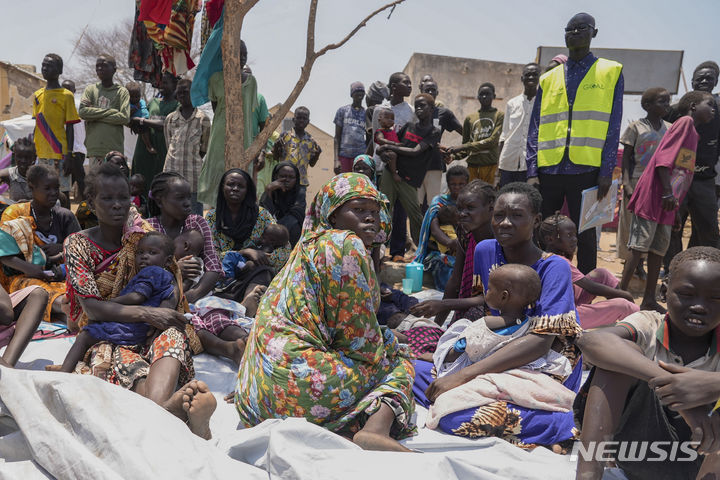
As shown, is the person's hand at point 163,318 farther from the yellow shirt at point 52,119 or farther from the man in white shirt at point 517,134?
the yellow shirt at point 52,119

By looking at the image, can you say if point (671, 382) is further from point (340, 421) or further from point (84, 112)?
point (84, 112)

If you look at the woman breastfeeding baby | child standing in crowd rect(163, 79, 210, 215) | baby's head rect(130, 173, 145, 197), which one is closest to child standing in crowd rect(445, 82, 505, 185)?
child standing in crowd rect(163, 79, 210, 215)

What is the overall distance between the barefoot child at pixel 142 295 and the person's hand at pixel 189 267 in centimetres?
73

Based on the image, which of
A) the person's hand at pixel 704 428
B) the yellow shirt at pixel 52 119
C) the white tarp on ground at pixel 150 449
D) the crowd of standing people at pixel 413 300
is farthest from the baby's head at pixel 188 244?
the yellow shirt at pixel 52 119

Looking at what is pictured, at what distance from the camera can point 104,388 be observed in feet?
6.68

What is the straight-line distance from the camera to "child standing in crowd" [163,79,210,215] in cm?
636

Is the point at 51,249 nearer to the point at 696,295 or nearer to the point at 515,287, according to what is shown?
the point at 515,287

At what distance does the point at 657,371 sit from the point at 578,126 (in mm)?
3449

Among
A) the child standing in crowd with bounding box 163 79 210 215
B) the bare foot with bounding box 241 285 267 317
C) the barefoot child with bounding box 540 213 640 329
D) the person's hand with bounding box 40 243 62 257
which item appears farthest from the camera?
the child standing in crowd with bounding box 163 79 210 215

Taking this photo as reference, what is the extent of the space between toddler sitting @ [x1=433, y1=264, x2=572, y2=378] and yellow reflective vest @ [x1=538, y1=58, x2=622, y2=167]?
244 centimetres

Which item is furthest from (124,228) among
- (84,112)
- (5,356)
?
(84,112)

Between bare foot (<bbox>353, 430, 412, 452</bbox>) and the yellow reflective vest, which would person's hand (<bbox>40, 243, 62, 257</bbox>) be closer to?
bare foot (<bbox>353, 430, 412, 452</bbox>)

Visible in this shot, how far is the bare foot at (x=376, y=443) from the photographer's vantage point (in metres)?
2.31

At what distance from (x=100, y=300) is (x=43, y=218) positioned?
5.87ft
